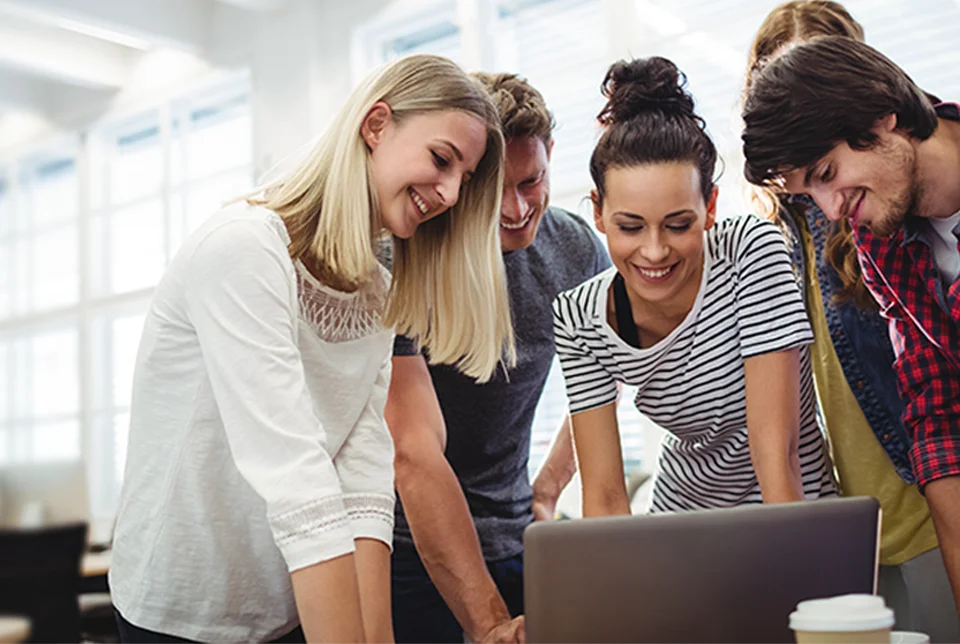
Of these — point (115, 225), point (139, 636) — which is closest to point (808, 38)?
point (139, 636)

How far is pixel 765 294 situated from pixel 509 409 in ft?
1.88

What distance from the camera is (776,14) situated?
1854 mm

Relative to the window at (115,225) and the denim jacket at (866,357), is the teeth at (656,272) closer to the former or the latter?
the denim jacket at (866,357)

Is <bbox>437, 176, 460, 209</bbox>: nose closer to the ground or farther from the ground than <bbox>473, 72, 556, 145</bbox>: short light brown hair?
closer to the ground

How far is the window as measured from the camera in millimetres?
6051

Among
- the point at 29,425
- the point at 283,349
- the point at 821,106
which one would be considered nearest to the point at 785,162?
the point at 821,106

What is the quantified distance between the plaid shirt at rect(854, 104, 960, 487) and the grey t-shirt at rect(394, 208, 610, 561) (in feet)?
2.00

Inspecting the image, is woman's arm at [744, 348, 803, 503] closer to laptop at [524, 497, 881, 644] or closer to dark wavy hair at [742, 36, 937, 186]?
dark wavy hair at [742, 36, 937, 186]

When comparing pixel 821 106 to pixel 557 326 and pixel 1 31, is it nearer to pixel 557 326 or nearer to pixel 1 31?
pixel 557 326

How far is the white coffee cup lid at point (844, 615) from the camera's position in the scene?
0.70 metres

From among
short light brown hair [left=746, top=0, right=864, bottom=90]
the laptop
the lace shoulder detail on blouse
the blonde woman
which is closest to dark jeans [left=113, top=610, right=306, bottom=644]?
the blonde woman

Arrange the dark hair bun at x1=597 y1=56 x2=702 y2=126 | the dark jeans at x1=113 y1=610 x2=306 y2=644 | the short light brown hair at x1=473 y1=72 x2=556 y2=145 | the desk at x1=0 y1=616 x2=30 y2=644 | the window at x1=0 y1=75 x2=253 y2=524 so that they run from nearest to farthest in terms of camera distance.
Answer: the desk at x1=0 y1=616 x2=30 y2=644 < the dark jeans at x1=113 y1=610 x2=306 y2=644 < the dark hair bun at x1=597 y1=56 x2=702 y2=126 < the short light brown hair at x1=473 y1=72 x2=556 y2=145 < the window at x1=0 y1=75 x2=253 y2=524

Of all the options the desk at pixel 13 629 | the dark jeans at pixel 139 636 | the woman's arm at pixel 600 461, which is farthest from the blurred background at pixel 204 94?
the desk at pixel 13 629

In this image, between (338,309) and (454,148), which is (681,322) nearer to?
(454,148)
